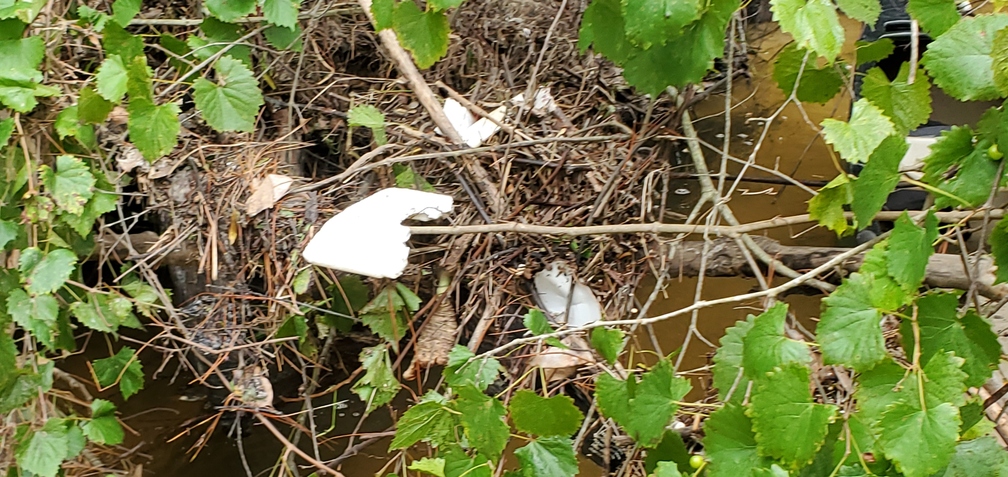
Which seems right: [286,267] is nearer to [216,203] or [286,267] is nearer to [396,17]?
[216,203]

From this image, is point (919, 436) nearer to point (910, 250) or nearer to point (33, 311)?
point (910, 250)

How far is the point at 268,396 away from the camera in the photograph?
3.90 feet

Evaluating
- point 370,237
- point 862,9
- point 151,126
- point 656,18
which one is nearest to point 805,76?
point 862,9

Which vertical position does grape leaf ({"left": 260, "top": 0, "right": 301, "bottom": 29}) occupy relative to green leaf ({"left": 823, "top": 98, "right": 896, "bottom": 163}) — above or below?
above

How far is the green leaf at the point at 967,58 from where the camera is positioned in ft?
2.12

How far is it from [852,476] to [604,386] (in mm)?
293

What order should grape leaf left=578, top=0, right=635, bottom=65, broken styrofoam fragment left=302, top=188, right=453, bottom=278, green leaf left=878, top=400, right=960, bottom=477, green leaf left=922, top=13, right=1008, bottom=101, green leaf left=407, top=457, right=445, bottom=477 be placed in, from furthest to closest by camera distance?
broken styrofoam fragment left=302, top=188, right=453, bottom=278, grape leaf left=578, top=0, right=635, bottom=65, green leaf left=407, top=457, right=445, bottom=477, green leaf left=922, top=13, right=1008, bottom=101, green leaf left=878, top=400, right=960, bottom=477

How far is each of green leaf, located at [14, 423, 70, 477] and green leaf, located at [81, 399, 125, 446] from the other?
41 millimetres

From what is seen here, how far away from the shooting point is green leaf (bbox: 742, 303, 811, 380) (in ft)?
2.25

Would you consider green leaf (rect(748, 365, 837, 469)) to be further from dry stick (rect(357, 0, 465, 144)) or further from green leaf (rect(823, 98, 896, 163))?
dry stick (rect(357, 0, 465, 144))

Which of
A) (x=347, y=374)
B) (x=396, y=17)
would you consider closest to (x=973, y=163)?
(x=396, y=17)

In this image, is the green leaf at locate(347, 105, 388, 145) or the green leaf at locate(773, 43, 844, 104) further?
the green leaf at locate(347, 105, 388, 145)

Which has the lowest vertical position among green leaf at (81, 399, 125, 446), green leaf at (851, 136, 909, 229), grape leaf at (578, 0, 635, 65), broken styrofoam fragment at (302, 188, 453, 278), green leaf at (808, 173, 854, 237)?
green leaf at (81, 399, 125, 446)

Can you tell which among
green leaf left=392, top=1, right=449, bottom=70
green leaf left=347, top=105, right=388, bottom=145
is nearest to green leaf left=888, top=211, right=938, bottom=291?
green leaf left=392, top=1, right=449, bottom=70
